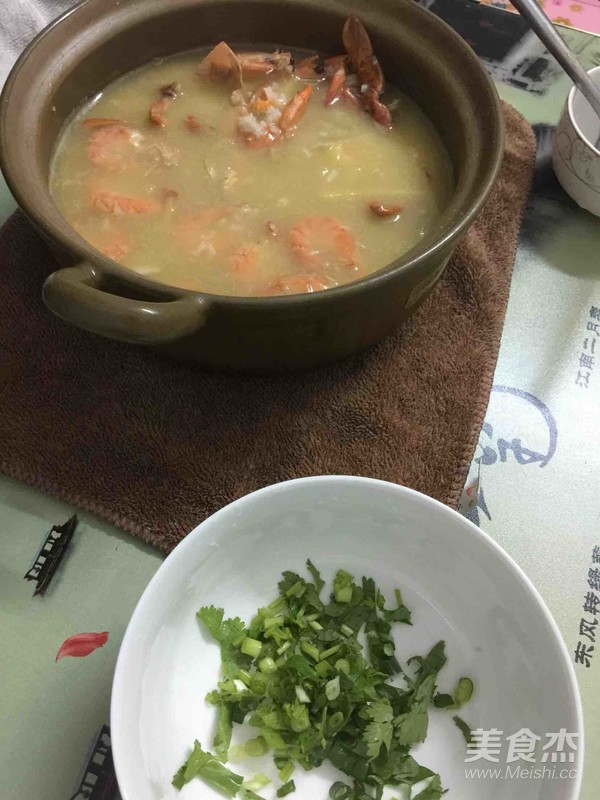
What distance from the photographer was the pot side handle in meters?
0.68

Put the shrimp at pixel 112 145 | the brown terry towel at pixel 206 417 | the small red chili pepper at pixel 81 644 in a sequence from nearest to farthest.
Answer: the small red chili pepper at pixel 81 644, the brown terry towel at pixel 206 417, the shrimp at pixel 112 145

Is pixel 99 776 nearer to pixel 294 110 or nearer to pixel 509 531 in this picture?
pixel 509 531

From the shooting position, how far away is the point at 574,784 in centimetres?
61

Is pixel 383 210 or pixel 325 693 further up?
pixel 383 210

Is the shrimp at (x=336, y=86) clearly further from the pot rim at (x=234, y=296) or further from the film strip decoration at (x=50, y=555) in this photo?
the film strip decoration at (x=50, y=555)

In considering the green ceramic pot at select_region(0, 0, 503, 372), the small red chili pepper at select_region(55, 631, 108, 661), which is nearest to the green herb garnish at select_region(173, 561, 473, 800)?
the small red chili pepper at select_region(55, 631, 108, 661)

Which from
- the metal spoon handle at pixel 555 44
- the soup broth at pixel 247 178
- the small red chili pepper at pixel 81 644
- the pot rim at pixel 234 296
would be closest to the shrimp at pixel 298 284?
the soup broth at pixel 247 178

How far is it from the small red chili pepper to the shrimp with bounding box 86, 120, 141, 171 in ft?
2.20

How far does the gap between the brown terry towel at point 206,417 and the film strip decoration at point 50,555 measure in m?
0.04

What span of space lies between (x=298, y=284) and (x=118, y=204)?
30 centimetres

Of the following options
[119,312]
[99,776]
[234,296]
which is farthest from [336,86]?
[99,776]

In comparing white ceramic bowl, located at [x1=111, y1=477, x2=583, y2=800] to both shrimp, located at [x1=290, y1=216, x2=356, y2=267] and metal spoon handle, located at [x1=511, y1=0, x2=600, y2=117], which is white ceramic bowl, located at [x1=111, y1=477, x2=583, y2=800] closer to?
shrimp, located at [x1=290, y1=216, x2=356, y2=267]

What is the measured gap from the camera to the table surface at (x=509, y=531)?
0.75 meters

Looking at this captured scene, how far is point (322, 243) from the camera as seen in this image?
95cm
